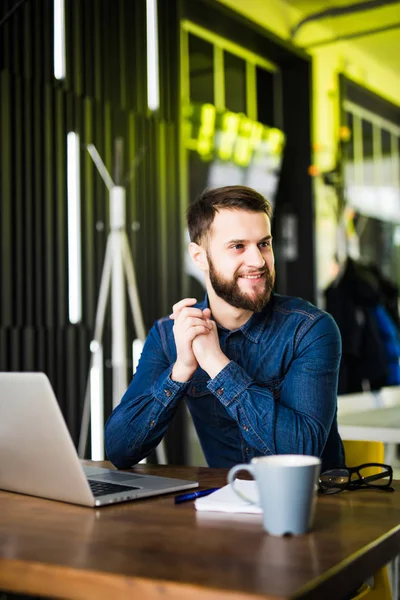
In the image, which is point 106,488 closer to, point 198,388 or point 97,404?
point 198,388

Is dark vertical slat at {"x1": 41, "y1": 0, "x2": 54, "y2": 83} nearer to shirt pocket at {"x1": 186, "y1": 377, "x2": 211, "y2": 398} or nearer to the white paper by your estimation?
shirt pocket at {"x1": 186, "y1": 377, "x2": 211, "y2": 398}

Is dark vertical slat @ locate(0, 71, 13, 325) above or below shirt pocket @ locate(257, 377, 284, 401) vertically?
above

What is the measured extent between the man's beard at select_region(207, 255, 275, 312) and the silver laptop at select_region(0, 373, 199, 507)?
1.94 feet

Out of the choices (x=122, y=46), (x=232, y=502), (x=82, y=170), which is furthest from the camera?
(x=122, y=46)

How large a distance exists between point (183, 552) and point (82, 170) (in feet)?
8.99

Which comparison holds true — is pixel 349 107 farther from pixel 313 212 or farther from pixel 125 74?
pixel 125 74

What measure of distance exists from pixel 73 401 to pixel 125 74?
1611 millimetres

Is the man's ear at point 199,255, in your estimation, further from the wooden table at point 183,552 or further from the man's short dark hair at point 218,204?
the wooden table at point 183,552

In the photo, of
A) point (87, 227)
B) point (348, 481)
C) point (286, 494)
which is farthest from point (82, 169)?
point (286, 494)

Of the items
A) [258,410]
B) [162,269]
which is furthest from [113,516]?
[162,269]

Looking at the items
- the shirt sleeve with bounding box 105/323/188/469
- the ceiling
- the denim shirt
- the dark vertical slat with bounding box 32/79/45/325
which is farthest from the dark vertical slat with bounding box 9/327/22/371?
the ceiling

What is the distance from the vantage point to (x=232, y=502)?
1191 mm

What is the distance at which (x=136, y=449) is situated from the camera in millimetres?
1721

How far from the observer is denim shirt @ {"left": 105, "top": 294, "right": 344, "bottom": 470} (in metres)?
1.60
